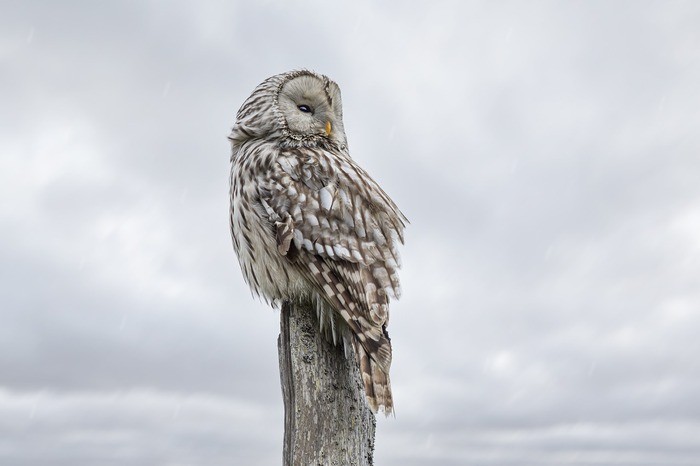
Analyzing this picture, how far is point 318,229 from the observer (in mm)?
6629

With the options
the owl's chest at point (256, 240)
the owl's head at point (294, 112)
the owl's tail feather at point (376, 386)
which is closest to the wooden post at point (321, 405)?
the owl's tail feather at point (376, 386)

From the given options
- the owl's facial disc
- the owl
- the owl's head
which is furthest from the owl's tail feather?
the owl's facial disc

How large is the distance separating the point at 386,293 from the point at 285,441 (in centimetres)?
156

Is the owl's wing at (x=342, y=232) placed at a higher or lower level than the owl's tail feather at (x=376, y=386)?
higher

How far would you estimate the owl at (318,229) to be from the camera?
20.4ft

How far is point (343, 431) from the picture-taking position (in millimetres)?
6043

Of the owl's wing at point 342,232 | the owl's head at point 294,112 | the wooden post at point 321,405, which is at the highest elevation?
the owl's head at point 294,112

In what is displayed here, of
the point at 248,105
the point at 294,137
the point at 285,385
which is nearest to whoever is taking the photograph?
the point at 285,385

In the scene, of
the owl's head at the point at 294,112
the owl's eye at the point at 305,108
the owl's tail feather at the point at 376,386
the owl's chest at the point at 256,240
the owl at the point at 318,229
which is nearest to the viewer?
the owl's tail feather at the point at 376,386

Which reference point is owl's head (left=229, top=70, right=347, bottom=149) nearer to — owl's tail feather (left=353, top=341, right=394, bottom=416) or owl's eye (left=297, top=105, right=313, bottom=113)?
owl's eye (left=297, top=105, right=313, bottom=113)

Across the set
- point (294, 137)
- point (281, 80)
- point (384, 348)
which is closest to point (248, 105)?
point (281, 80)

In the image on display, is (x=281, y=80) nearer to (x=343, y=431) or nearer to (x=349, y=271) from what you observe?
(x=349, y=271)

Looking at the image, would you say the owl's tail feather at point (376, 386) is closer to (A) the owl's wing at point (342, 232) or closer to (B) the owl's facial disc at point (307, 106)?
(A) the owl's wing at point (342, 232)

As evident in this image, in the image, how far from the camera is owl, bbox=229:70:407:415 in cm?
623
